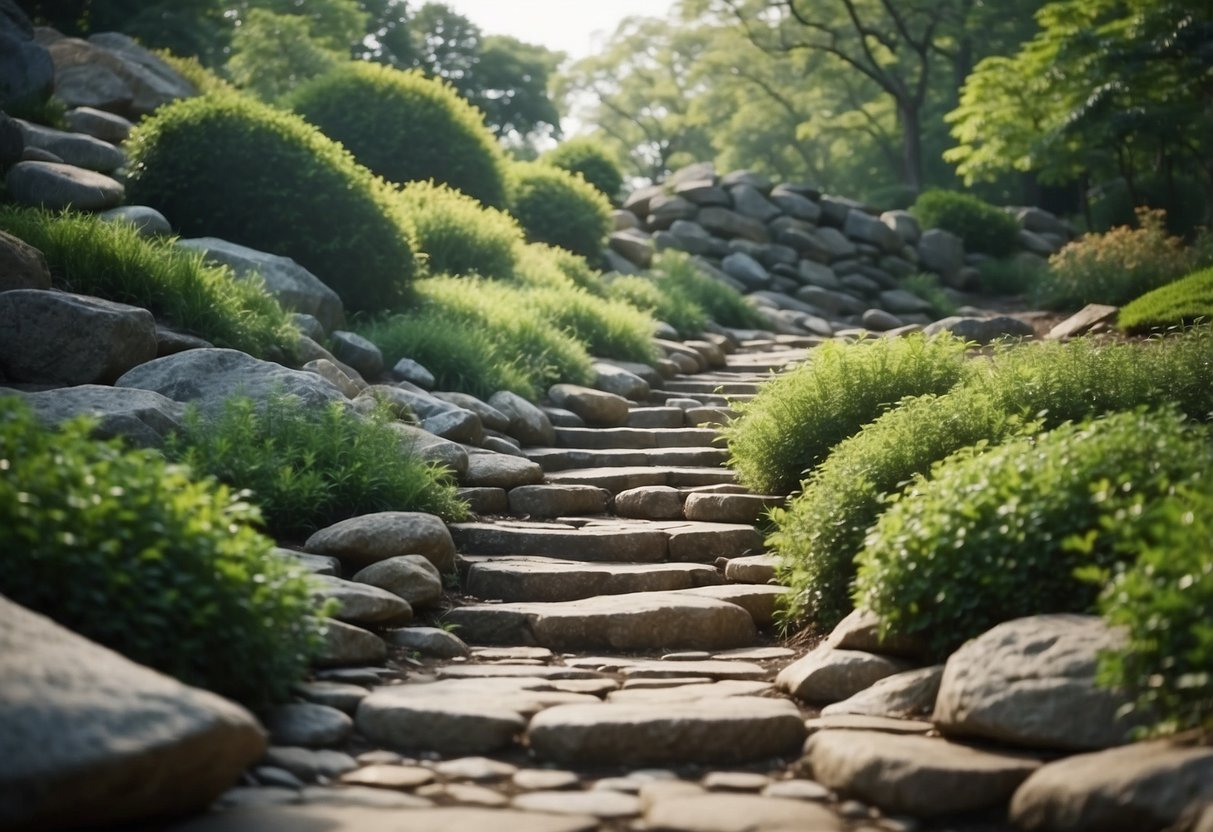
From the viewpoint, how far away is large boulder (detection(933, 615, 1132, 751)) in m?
3.62

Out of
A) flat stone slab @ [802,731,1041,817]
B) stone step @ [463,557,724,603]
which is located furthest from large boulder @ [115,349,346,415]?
flat stone slab @ [802,731,1041,817]

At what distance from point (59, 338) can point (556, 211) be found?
930 cm

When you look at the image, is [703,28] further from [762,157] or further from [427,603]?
[427,603]

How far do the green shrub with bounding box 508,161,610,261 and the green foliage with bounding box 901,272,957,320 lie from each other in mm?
5505

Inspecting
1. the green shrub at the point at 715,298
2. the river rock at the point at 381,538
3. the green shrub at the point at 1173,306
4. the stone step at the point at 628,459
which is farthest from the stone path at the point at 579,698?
the green shrub at the point at 715,298

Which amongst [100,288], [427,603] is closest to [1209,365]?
[427,603]

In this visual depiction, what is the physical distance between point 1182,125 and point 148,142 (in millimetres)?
12773

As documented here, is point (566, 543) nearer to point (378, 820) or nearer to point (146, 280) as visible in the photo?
point (146, 280)

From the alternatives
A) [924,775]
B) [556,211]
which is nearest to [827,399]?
[924,775]

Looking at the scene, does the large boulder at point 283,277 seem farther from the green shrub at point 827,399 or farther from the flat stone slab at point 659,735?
the flat stone slab at point 659,735

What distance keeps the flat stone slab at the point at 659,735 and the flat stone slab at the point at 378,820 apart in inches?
22.4

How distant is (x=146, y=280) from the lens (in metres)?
7.56

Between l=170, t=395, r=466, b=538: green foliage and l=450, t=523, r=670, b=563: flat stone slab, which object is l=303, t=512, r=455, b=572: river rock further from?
l=450, t=523, r=670, b=563: flat stone slab

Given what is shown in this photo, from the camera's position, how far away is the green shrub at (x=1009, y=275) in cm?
1892
